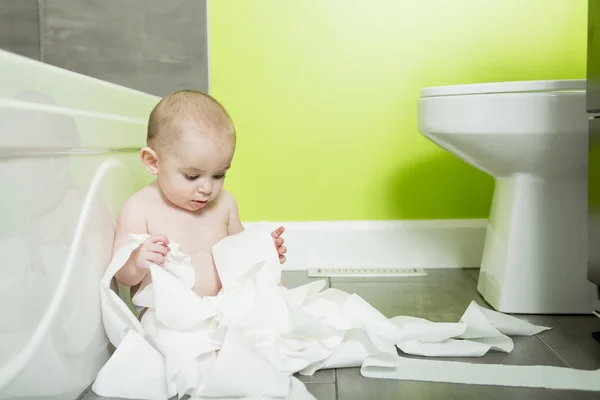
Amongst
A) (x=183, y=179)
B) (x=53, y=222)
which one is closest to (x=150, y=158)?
(x=183, y=179)

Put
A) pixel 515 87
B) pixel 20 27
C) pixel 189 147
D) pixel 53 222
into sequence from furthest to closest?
pixel 20 27 → pixel 515 87 → pixel 189 147 → pixel 53 222

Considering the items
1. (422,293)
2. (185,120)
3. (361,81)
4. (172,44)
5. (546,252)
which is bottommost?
(422,293)

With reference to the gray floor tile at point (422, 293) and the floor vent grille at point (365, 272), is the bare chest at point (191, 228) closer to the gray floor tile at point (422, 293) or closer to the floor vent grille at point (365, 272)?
the gray floor tile at point (422, 293)

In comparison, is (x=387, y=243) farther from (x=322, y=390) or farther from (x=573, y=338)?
(x=322, y=390)

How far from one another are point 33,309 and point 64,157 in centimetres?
25

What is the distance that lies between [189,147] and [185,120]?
56 millimetres

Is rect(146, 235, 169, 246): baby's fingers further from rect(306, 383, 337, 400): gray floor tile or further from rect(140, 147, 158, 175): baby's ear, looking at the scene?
rect(306, 383, 337, 400): gray floor tile

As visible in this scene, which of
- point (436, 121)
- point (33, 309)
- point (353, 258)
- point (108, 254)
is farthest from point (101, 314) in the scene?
point (353, 258)

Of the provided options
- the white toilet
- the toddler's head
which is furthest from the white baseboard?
the toddler's head

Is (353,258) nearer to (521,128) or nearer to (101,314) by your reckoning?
(521,128)

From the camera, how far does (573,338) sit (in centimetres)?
131

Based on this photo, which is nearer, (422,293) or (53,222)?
(53,222)

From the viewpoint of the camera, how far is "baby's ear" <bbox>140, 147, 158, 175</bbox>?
1.21 metres

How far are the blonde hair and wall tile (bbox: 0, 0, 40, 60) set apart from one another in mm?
946
